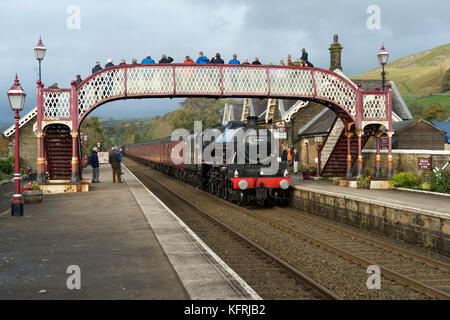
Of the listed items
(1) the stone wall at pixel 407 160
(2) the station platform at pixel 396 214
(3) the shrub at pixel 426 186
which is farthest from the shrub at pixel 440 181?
(2) the station platform at pixel 396 214

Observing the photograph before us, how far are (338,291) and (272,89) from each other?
13.2 metres

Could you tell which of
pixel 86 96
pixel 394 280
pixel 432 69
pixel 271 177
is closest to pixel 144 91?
pixel 86 96

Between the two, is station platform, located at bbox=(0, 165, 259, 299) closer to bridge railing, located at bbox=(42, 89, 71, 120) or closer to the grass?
bridge railing, located at bbox=(42, 89, 71, 120)

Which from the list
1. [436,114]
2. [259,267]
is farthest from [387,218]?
[436,114]

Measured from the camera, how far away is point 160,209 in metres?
13.7

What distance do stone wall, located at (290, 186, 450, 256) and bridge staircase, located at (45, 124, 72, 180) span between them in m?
11.3

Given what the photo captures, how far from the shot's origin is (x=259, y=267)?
804cm

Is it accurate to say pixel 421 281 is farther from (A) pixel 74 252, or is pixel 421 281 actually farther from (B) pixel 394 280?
(A) pixel 74 252

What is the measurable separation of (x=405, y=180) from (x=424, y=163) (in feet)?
3.38

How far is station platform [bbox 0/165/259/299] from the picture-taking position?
5582mm

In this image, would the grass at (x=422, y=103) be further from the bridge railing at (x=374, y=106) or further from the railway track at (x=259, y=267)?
→ the railway track at (x=259, y=267)

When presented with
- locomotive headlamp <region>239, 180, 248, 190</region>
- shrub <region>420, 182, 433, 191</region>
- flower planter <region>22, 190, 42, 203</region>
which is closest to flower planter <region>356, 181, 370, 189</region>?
shrub <region>420, 182, 433, 191</region>

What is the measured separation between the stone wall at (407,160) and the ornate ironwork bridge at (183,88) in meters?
1.54

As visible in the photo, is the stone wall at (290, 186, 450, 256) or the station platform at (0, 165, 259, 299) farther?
the stone wall at (290, 186, 450, 256)
